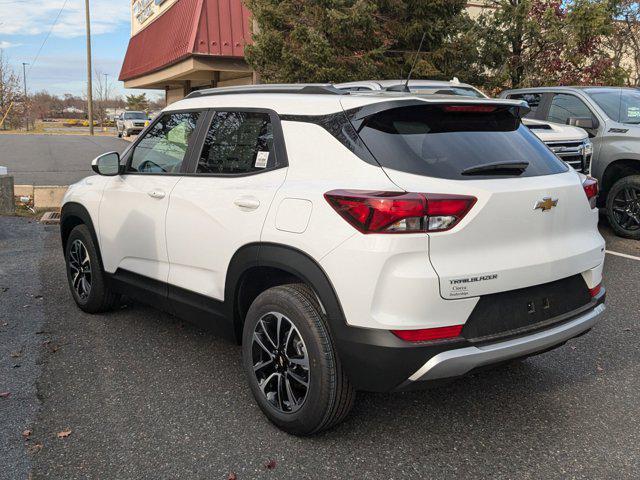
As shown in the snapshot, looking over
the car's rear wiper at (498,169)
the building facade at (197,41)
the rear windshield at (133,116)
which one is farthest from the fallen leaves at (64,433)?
the rear windshield at (133,116)

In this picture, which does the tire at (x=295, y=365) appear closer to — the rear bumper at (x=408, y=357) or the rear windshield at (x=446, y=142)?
the rear bumper at (x=408, y=357)

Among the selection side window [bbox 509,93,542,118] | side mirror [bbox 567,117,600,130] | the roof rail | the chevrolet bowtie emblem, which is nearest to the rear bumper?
the chevrolet bowtie emblem

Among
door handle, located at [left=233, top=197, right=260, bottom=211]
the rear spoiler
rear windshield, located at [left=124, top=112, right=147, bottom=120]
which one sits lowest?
door handle, located at [left=233, top=197, right=260, bottom=211]

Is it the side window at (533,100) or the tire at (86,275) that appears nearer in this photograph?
the tire at (86,275)

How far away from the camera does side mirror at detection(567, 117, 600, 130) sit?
803 cm

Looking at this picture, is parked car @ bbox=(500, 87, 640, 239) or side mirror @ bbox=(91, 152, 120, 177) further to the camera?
parked car @ bbox=(500, 87, 640, 239)

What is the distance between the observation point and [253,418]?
3.34 metres

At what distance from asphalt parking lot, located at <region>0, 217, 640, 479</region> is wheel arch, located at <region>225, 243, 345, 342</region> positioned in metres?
0.61

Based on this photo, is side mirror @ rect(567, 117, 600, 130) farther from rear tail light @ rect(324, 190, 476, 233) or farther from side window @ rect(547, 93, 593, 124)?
rear tail light @ rect(324, 190, 476, 233)

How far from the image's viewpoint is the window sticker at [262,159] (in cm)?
333

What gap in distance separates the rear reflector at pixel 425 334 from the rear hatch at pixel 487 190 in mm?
152

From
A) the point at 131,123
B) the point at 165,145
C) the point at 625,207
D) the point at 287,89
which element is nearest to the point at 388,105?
the point at 287,89

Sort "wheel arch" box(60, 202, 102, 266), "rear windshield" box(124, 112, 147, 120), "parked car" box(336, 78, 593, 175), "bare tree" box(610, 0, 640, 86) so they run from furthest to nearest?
1. "rear windshield" box(124, 112, 147, 120)
2. "bare tree" box(610, 0, 640, 86)
3. "parked car" box(336, 78, 593, 175)
4. "wheel arch" box(60, 202, 102, 266)

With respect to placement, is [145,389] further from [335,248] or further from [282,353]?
[335,248]
